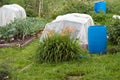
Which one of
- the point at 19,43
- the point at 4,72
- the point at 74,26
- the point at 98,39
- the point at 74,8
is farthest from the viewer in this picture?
the point at 74,8

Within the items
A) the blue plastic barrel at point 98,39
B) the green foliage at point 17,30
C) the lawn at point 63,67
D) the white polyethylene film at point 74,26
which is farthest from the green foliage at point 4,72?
the green foliage at point 17,30

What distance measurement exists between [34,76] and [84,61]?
1.44m

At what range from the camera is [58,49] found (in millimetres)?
8547

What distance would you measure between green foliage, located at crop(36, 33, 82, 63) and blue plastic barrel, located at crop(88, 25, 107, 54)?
83 cm

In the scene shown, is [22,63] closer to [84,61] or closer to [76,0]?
[84,61]

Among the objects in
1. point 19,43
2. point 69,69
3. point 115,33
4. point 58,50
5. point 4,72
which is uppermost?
point 115,33

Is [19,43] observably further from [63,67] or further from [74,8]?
[74,8]

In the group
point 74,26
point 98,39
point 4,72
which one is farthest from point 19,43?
point 4,72

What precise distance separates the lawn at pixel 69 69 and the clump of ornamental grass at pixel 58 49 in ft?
0.52

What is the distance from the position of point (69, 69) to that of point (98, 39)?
1.80 metres

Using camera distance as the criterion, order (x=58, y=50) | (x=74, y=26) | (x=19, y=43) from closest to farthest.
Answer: (x=58, y=50) < (x=74, y=26) < (x=19, y=43)

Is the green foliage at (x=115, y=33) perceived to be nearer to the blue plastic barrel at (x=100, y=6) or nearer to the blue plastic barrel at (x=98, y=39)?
the blue plastic barrel at (x=98, y=39)

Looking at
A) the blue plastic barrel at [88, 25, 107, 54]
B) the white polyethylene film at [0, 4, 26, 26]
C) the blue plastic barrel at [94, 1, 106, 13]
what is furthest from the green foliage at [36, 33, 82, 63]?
the blue plastic barrel at [94, 1, 106, 13]

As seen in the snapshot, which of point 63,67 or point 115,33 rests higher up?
point 115,33
